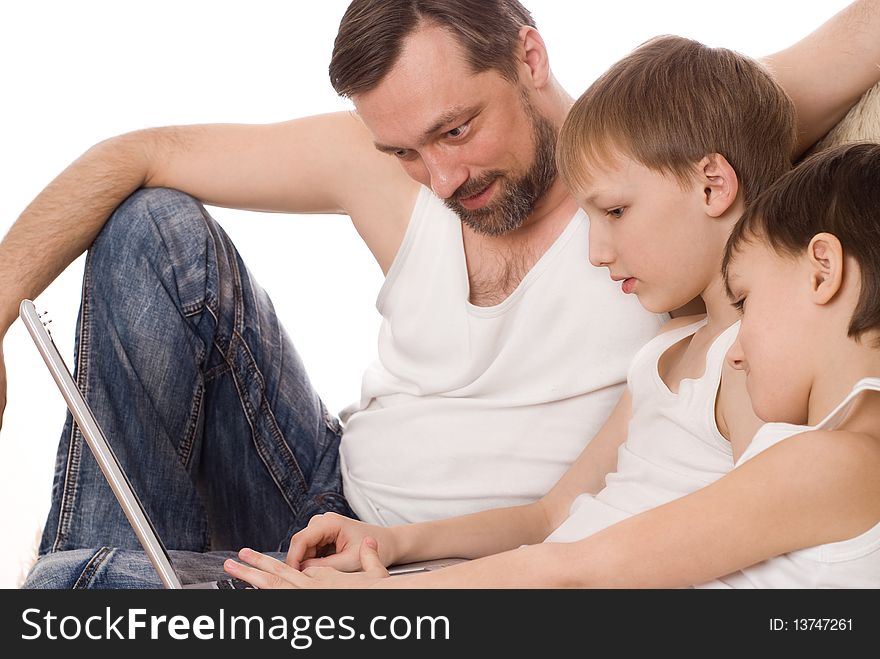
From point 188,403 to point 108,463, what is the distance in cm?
49

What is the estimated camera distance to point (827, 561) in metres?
0.96

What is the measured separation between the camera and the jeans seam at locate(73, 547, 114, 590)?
4.17ft

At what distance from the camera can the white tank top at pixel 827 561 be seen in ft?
3.12

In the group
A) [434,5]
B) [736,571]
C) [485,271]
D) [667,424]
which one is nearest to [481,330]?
[485,271]

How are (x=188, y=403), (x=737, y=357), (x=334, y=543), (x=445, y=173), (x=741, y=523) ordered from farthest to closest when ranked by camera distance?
(x=188, y=403) → (x=445, y=173) → (x=334, y=543) → (x=737, y=357) → (x=741, y=523)

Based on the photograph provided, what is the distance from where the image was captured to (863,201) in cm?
103

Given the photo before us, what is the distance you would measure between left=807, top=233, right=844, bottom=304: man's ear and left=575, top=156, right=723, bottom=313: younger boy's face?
27 cm

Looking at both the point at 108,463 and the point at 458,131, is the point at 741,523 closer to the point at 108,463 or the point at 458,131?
the point at 108,463

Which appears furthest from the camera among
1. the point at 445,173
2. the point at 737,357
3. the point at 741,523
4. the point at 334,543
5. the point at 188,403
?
the point at 188,403

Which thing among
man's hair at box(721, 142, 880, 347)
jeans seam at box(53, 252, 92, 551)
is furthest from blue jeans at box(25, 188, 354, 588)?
man's hair at box(721, 142, 880, 347)

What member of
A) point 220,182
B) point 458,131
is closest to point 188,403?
point 220,182

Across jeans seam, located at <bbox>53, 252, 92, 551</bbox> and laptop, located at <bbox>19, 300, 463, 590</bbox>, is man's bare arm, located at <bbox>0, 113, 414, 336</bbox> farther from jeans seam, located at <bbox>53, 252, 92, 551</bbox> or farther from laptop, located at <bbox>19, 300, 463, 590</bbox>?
laptop, located at <bbox>19, 300, 463, 590</bbox>
